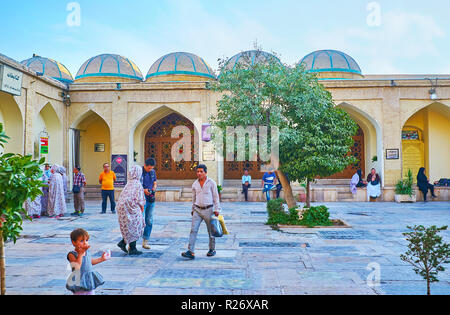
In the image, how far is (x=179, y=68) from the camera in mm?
16375

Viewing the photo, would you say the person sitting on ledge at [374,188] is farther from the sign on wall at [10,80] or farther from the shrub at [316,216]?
the sign on wall at [10,80]

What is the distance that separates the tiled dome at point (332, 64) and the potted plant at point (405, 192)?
5.26 metres

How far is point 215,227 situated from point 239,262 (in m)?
0.57

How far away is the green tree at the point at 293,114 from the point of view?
7660 mm

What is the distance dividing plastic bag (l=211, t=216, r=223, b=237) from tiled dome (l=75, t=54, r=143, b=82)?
12869 mm

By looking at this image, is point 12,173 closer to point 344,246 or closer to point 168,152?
point 344,246

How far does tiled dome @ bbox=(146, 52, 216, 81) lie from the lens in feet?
53.0

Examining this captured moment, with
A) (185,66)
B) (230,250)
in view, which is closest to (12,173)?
(230,250)

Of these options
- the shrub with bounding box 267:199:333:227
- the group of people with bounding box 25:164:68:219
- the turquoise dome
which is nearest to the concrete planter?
the turquoise dome

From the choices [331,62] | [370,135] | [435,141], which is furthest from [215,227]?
[435,141]

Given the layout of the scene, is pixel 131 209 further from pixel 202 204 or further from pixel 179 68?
pixel 179 68

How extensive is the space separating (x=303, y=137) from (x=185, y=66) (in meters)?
10.1

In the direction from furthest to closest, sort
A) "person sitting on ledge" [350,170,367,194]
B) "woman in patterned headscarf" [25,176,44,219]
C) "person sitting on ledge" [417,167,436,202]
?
1. "person sitting on ledge" [350,170,367,194]
2. "person sitting on ledge" [417,167,436,202]
3. "woman in patterned headscarf" [25,176,44,219]

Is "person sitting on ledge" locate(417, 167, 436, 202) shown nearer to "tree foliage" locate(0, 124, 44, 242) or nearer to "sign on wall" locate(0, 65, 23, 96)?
"tree foliage" locate(0, 124, 44, 242)
